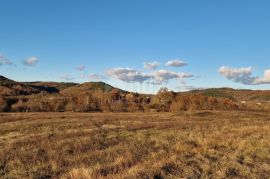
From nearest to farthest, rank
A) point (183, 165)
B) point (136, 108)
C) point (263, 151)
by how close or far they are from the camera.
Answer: point (183, 165) → point (263, 151) → point (136, 108)

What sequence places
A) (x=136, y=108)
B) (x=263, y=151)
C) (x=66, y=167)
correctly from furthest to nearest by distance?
(x=136, y=108) < (x=263, y=151) < (x=66, y=167)

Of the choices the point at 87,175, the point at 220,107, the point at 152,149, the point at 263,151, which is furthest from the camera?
the point at 220,107

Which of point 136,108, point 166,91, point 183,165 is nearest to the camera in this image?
point 183,165

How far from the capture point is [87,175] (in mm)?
9703

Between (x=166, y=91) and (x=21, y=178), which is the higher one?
(x=166, y=91)

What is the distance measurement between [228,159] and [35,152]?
345 inches

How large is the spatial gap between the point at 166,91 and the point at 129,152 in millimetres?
87424

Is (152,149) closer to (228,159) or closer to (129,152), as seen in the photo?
(129,152)

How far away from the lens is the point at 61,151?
50.8ft

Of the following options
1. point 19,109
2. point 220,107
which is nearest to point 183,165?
point 19,109

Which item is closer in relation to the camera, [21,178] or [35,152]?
[21,178]

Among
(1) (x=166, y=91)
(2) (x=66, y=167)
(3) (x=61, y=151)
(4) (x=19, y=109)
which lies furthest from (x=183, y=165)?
(1) (x=166, y=91)

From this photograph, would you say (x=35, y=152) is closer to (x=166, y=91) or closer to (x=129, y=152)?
(x=129, y=152)

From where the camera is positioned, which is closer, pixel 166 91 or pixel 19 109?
pixel 19 109
